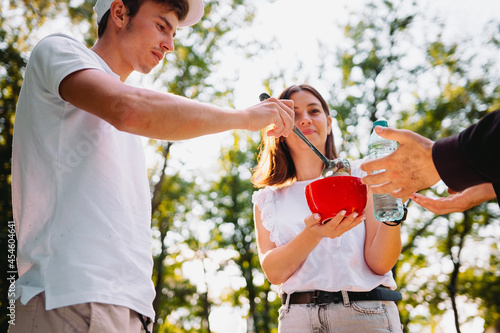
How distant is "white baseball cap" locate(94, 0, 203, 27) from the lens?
7.91 ft

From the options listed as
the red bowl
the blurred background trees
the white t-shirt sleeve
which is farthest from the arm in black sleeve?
the blurred background trees

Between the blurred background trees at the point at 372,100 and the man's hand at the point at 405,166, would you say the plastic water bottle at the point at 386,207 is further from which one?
the blurred background trees at the point at 372,100

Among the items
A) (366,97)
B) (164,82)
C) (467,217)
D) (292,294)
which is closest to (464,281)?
(467,217)

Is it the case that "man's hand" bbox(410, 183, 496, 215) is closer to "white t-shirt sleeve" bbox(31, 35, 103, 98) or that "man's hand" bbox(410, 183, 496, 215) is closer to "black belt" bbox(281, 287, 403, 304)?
"black belt" bbox(281, 287, 403, 304)

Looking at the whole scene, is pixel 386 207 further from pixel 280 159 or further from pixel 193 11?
pixel 193 11

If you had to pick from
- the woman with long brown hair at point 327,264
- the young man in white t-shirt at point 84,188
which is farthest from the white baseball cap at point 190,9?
the woman with long brown hair at point 327,264

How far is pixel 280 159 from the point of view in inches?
140

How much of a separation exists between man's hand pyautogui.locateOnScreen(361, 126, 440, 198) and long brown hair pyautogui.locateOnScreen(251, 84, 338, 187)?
4.80ft

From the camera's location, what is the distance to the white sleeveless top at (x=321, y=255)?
2656 millimetres

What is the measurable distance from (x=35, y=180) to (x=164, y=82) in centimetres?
1518

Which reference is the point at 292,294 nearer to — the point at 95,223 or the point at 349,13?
the point at 95,223

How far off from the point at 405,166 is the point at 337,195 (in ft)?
1.87

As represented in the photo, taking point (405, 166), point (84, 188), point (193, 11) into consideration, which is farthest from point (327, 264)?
point (193, 11)

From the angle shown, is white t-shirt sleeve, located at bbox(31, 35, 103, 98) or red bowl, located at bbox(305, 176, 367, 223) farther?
red bowl, located at bbox(305, 176, 367, 223)
